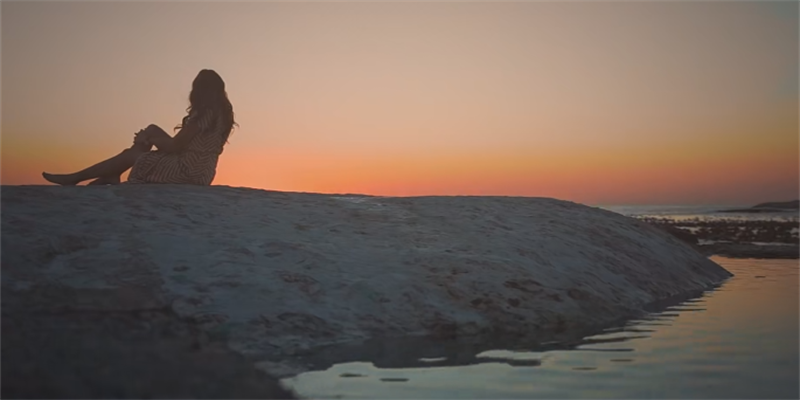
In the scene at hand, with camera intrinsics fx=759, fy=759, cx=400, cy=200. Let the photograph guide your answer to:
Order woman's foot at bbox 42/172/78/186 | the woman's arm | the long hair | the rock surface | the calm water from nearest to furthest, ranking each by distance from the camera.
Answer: the calm water → the rock surface → woman's foot at bbox 42/172/78/186 → the woman's arm → the long hair

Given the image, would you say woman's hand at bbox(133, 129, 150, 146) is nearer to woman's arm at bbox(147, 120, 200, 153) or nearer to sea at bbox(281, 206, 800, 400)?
woman's arm at bbox(147, 120, 200, 153)

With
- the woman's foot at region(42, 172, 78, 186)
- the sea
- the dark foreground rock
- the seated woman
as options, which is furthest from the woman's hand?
the sea

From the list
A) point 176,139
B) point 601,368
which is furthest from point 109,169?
point 601,368

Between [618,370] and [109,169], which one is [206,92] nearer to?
[109,169]

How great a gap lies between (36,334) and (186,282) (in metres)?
1.18

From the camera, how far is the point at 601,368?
459 centimetres

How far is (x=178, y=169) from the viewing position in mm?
8797

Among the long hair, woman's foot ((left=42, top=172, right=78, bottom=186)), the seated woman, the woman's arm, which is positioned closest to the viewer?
woman's foot ((left=42, top=172, right=78, bottom=186))

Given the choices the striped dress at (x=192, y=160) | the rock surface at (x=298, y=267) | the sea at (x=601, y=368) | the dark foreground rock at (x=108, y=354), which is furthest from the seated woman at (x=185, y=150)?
the sea at (x=601, y=368)

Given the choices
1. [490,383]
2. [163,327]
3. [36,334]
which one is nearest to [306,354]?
[163,327]

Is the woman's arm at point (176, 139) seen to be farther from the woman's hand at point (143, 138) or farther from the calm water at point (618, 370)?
the calm water at point (618, 370)

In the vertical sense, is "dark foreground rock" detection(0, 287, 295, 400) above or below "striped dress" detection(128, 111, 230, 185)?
below

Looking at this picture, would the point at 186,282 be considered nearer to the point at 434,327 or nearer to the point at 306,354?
the point at 306,354

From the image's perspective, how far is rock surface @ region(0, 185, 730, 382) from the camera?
212 inches
